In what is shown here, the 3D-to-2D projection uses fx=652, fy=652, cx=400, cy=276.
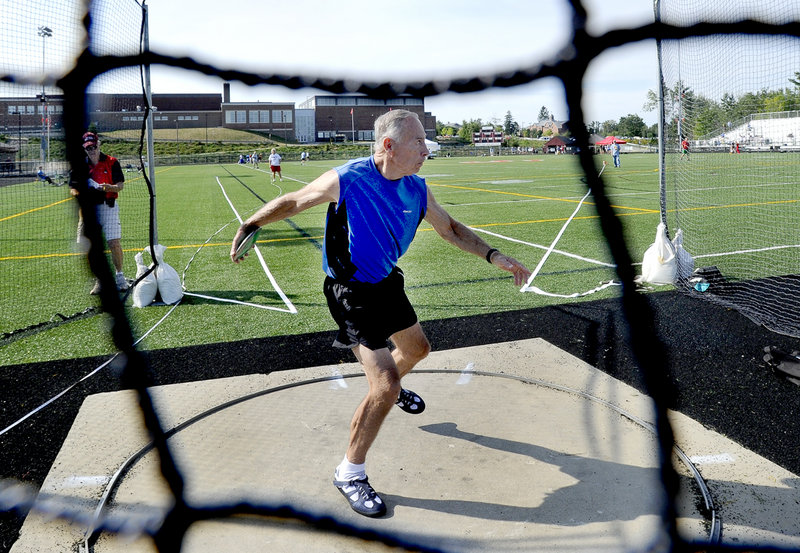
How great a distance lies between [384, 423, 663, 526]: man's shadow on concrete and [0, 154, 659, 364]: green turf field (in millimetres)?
1344

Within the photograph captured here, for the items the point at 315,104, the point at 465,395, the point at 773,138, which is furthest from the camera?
the point at 773,138

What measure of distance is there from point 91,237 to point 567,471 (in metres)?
2.54

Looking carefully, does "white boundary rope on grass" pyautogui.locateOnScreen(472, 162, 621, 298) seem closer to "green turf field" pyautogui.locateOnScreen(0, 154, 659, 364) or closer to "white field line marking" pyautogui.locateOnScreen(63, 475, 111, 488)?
"green turf field" pyautogui.locateOnScreen(0, 154, 659, 364)

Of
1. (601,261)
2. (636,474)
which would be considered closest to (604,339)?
(636,474)

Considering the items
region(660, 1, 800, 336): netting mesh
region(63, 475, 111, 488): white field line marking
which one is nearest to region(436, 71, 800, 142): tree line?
region(660, 1, 800, 336): netting mesh

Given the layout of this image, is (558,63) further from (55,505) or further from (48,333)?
(48,333)

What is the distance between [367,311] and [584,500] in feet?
4.56

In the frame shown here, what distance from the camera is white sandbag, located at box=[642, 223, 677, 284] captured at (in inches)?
289

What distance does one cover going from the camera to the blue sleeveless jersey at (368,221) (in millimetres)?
3238

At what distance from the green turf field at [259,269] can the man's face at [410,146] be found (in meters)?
0.79

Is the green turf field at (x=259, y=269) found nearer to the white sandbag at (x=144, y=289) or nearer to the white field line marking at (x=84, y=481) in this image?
the white sandbag at (x=144, y=289)

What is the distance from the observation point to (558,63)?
7.33 ft

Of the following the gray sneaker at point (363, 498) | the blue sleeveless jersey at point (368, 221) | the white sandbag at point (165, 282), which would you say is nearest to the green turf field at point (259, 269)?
the white sandbag at point (165, 282)

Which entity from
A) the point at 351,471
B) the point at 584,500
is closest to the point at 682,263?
the point at 584,500
